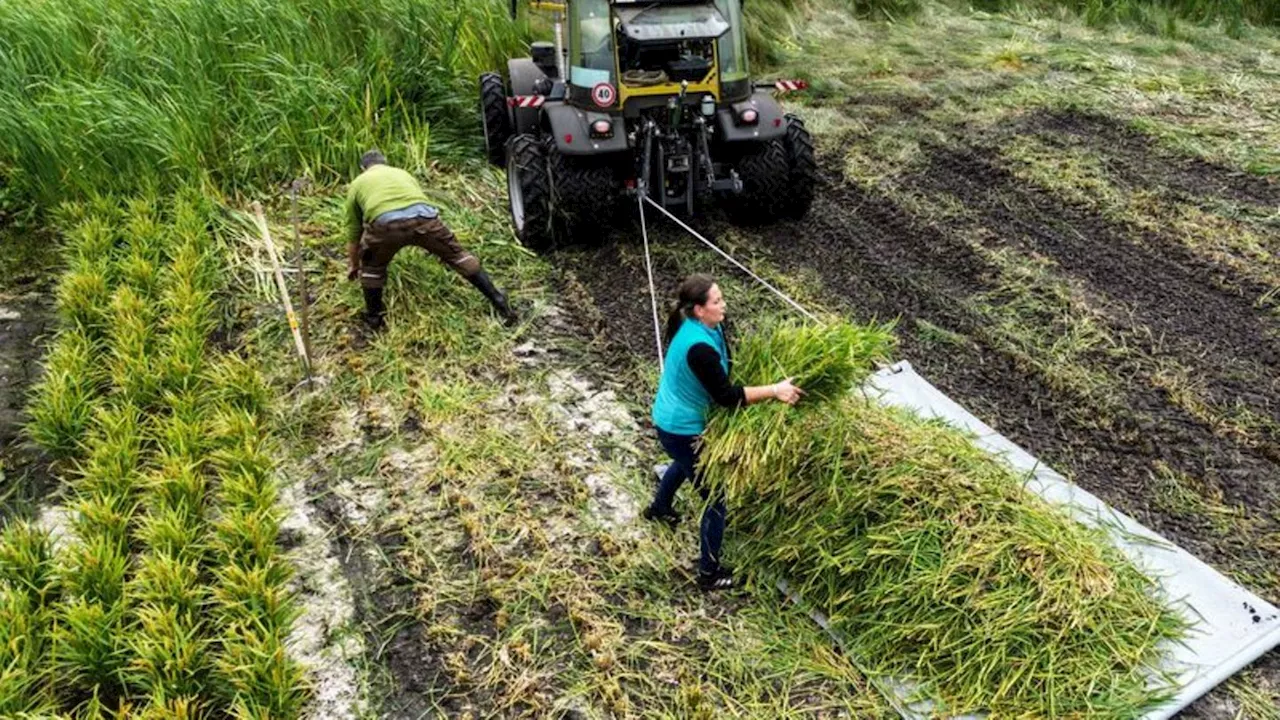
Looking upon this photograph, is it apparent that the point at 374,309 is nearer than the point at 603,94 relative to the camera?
Yes

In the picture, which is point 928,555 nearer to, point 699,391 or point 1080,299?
point 699,391

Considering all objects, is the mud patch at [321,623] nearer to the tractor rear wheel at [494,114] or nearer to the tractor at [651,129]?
the tractor at [651,129]

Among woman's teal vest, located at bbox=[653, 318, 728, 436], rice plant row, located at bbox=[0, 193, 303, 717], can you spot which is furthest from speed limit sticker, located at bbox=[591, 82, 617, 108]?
woman's teal vest, located at bbox=[653, 318, 728, 436]

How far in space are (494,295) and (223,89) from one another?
369 centimetres

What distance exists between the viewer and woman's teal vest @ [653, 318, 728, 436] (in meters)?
3.53

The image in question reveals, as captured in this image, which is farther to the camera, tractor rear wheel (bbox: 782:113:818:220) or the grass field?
tractor rear wheel (bbox: 782:113:818:220)

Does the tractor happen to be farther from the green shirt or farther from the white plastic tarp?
the white plastic tarp

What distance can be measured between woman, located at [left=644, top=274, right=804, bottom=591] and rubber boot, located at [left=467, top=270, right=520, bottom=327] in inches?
89.6

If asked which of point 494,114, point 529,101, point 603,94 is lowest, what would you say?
point 494,114

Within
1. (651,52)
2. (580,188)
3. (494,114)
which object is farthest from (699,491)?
(494,114)

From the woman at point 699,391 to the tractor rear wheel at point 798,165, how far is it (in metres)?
3.41

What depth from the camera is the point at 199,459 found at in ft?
15.1

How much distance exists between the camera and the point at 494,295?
5902mm

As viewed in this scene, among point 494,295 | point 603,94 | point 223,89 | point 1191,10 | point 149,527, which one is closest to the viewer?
point 149,527
